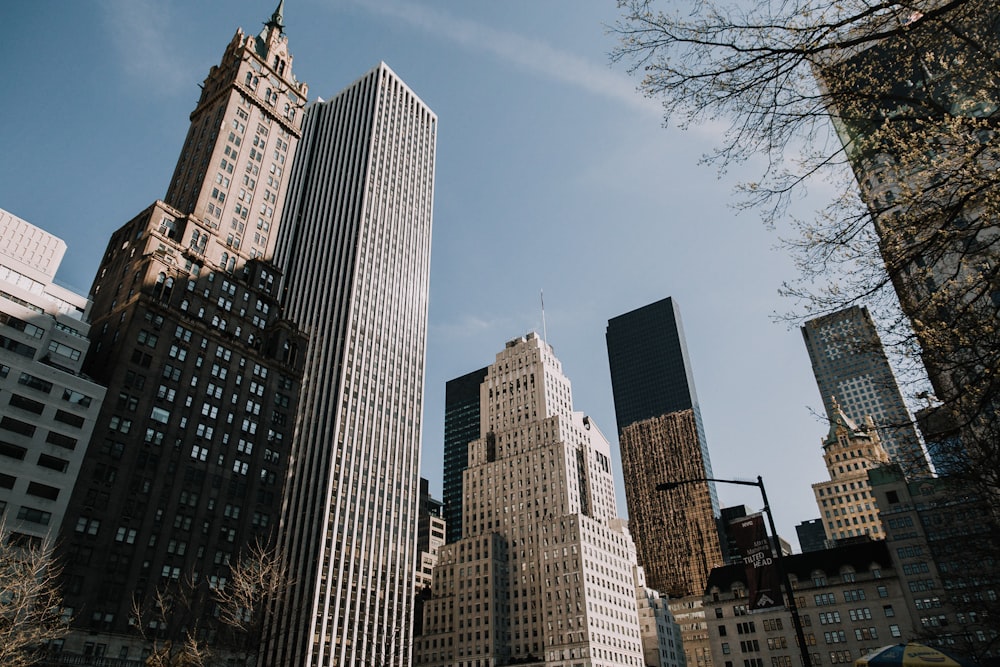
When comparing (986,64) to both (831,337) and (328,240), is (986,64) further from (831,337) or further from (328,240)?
(328,240)

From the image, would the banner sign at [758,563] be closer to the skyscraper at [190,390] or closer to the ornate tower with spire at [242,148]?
the skyscraper at [190,390]

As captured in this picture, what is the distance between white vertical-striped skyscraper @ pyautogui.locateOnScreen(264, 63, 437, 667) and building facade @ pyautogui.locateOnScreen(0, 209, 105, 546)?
135 feet

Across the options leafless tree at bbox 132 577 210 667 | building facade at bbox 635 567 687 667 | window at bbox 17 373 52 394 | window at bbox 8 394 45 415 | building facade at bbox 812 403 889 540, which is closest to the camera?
window at bbox 8 394 45 415

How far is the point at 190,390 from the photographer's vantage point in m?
85.4

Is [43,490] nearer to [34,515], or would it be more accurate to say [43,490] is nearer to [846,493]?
[34,515]

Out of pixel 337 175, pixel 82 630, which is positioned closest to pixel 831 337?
pixel 82 630

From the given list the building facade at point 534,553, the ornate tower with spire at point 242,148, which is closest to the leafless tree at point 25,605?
the ornate tower with spire at point 242,148

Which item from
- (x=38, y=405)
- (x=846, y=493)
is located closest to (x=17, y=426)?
(x=38, y=405)

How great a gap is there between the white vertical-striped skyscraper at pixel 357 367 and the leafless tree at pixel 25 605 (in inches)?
1584

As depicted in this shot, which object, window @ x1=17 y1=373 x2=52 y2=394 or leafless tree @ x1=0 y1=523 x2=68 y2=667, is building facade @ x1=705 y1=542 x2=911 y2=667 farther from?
window @ x1=17 y1=373 x2=52 y2=394

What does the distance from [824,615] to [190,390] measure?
9751cm

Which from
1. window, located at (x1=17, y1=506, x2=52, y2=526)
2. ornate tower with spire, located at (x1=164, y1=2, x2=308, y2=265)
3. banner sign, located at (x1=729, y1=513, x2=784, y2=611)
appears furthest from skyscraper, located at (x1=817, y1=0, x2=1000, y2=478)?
ornate tower with spire, located at (x1=164, y1=2, x2=308, y2=265)

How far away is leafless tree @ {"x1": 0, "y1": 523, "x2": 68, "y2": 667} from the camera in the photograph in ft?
144

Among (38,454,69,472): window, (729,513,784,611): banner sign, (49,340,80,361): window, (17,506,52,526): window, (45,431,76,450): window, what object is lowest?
(729,513,784,611): banner sign
